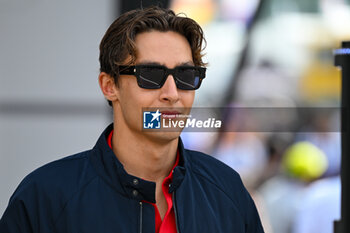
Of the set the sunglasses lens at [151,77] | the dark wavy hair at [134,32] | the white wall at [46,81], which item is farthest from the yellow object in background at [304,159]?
the sunglasses lens at [151,77]

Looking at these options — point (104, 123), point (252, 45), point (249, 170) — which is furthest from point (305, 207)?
point (104, 123)

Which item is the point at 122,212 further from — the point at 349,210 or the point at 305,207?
the point at 305,207

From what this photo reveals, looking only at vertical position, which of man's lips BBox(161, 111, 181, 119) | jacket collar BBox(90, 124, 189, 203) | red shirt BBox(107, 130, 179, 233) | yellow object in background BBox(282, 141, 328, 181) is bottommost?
yellow object in background BBox(282, 141, 328, 181)

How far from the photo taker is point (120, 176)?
2010mm

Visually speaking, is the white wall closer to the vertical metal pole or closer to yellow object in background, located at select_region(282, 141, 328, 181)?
yellow object in background, located at select_region(282, 141, 328, 181)

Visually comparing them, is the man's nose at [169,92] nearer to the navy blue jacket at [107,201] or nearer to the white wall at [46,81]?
the navy blue jacket at [107,201]

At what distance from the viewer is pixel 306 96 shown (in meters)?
4.12

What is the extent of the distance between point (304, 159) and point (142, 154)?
2363 mm

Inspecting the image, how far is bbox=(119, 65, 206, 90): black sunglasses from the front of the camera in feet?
6.66

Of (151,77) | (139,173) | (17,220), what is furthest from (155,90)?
(17,220)

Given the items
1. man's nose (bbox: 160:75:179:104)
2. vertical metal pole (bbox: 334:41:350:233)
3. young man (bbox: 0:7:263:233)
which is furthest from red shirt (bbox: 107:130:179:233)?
vertical metal pole (bbox: 334:41:350:233)

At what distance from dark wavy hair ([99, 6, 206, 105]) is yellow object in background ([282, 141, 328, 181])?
2135 mm

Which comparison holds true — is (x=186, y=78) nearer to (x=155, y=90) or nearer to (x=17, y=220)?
(x=155, y=90)

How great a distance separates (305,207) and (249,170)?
507 mm
